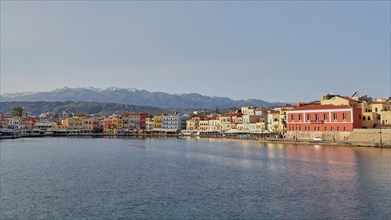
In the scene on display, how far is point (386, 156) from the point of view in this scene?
43625 mm

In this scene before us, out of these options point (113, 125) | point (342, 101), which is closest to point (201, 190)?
point (342, 101)

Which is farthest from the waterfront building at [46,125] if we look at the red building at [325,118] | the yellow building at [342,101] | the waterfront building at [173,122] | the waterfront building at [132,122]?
the yellow building at [342,101]

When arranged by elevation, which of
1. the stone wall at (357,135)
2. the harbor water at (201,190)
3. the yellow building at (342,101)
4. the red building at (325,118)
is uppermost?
the yellow building at (342,101)

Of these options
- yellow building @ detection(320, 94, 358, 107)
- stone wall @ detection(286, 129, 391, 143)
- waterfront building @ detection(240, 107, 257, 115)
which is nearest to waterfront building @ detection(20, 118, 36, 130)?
waterfront building @ detection(240, 107, 257, 115)

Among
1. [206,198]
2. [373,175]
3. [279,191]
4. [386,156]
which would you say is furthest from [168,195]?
[386,156]

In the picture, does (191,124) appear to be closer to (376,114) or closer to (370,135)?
(376,114)

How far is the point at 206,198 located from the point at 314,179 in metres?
9.73

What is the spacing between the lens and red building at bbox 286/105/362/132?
61.7 metres

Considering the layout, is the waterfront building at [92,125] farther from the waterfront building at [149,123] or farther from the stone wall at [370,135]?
the stone wall at [370,135]

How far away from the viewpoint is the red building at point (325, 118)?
61666 mm

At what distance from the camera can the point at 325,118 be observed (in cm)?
6488

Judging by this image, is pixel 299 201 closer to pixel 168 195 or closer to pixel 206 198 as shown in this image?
pixel 206 198

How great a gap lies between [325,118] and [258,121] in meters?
31.2

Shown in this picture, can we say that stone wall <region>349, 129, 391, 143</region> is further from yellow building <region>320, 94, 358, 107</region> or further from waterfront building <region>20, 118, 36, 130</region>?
waterfront building <region>20, 118, 36, 130</region>
